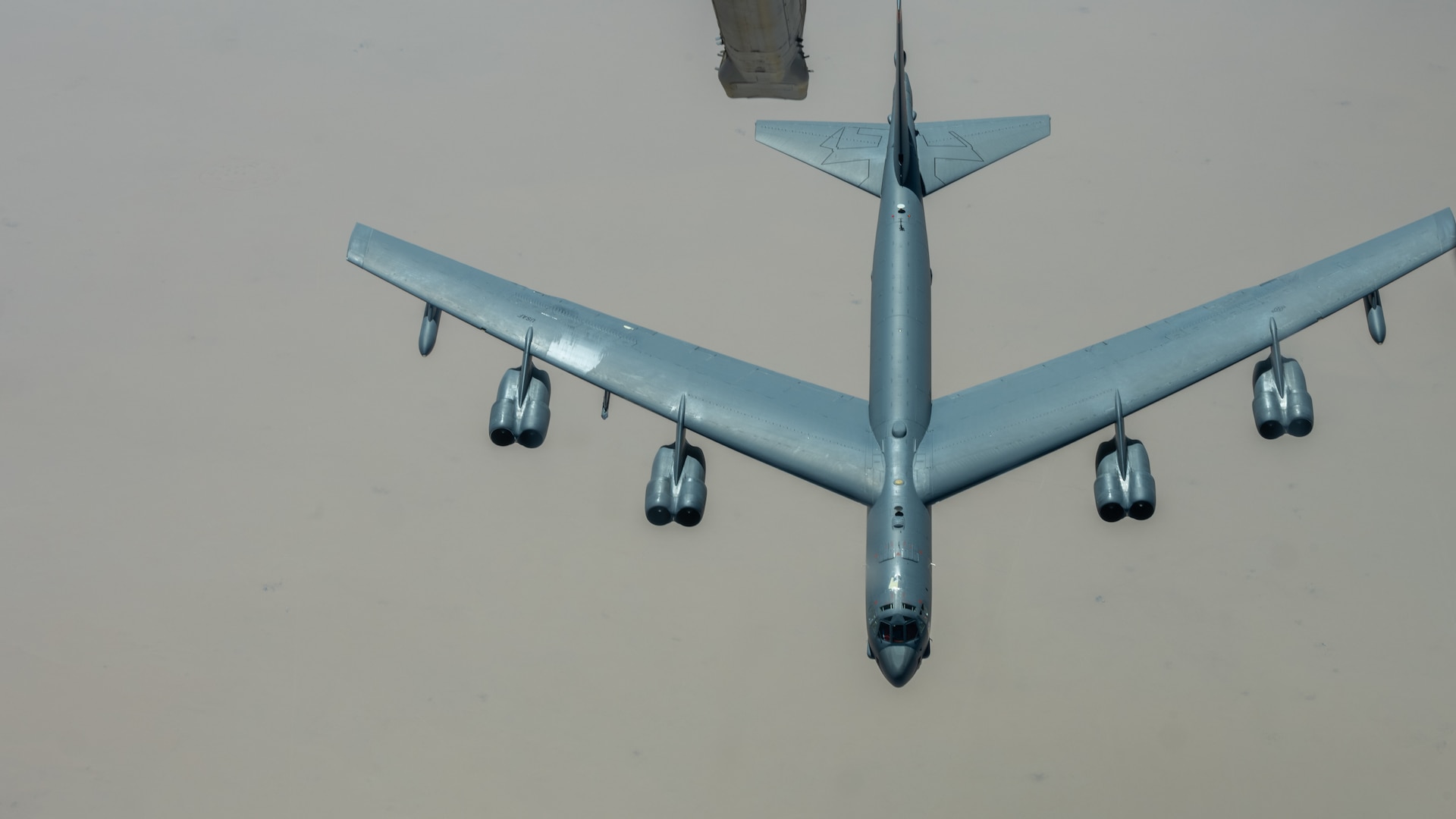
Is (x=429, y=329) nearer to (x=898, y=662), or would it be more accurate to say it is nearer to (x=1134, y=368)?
(x=898, y=662)

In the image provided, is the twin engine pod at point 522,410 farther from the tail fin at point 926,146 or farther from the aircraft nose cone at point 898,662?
the aircraft nose cone at point 898,662

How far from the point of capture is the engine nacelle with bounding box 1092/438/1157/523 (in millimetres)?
32938

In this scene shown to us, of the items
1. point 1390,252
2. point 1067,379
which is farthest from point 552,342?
point 1390,252

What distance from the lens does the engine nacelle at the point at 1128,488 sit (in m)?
32.9

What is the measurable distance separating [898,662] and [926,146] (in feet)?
56.7

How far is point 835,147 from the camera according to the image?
133 ft

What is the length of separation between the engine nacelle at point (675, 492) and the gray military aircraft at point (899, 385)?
0.14 feet

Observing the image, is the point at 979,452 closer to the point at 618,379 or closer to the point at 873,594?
the point at 873,594

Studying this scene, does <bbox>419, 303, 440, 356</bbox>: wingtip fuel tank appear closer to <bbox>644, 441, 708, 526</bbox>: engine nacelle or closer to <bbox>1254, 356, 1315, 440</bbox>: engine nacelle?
<bbox>644, 441, 708, 526</bbox>: engine nacelle

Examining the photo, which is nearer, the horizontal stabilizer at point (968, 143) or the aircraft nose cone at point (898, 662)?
the aircraft nose cone at point (898, 662)

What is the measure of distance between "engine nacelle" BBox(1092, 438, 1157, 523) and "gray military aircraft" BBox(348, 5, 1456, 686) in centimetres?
4

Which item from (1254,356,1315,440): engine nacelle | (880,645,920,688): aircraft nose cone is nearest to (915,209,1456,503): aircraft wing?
(1254,356,1315,440): engine nacelle

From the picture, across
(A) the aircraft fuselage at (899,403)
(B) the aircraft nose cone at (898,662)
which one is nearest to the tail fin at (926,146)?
(A) the aircraft fuselage at (899,403)

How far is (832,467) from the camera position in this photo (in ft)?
113
